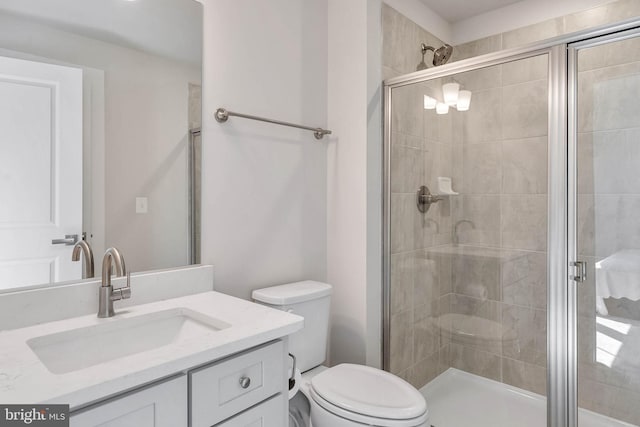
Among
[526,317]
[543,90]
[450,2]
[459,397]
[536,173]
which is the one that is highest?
[450,2]

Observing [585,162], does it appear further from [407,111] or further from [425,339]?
[425,339]

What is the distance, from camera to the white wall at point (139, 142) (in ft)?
4.13

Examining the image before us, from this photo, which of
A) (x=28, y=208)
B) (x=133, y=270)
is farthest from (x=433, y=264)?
(x=28, y=208)

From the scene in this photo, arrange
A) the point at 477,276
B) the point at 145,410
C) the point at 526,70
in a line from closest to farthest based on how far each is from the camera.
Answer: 1. the point at 145,410
2. the point at 526,70
3. the point at 477,276

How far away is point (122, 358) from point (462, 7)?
2.67 meters

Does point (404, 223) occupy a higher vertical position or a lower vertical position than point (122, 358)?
higher

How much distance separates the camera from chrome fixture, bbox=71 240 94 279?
117 cm

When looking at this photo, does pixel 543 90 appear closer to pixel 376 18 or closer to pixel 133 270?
pixel 376 18

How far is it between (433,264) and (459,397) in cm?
71

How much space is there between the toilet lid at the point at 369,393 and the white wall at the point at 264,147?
51 cm

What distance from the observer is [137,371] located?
2.60 ft

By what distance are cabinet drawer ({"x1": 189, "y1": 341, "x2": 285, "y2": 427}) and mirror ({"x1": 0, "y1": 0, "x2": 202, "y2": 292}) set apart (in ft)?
2.01

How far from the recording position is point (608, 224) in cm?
149

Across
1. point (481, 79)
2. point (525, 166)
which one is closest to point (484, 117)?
point (481, 79)
